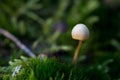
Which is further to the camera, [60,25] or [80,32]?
[60,25]

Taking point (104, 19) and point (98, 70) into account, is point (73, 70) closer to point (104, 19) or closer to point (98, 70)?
point (98, 70)

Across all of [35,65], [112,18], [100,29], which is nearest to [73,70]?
[35,65]

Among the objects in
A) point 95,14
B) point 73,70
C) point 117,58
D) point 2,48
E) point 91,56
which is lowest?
point 73,70

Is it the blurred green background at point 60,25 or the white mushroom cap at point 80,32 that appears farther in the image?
the blurred green background at point 60,25

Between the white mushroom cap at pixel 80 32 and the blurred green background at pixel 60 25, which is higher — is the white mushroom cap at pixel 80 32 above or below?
below

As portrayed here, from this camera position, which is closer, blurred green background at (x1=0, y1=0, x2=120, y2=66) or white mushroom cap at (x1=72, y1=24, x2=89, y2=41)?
white mushroom cap at (x1=72, y1=24, x2=89, y2=41)

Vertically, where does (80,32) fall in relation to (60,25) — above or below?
below

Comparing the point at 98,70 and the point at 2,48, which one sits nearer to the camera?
the point at 98,70

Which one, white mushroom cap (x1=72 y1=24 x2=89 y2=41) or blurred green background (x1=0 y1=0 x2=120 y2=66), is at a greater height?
blurred green background (x1=0 y1=0 x2=120 y2=66)
